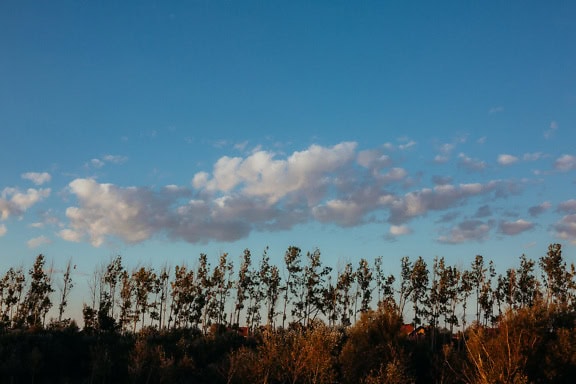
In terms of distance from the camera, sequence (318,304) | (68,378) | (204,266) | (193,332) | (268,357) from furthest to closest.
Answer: (204,266) < (318,304) < (193,332) < (68,378) < (268,357)

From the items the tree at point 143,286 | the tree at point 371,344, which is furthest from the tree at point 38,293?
the tree at point 371,344

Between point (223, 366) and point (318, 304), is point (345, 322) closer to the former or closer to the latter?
point (318, 304)

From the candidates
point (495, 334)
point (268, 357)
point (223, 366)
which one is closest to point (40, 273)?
point (223, 366)

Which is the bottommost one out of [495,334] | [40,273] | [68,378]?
[68,378]

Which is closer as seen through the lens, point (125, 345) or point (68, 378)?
point (68, 378)

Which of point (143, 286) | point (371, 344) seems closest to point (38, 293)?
point (143, 286)

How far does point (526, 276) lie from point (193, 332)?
54748 mm

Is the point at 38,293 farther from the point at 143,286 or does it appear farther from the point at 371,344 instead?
the point at 371,344

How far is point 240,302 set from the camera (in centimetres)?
8025

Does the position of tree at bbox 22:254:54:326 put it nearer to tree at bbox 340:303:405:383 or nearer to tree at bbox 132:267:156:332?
tree at bbox 132:267:156:332

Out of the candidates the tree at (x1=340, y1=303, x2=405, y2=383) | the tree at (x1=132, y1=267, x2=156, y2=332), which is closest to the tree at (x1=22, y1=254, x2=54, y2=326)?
the tree at (x1=132, y1=267, x2=156, y2=332)

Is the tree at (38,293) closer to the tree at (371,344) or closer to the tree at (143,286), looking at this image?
the tree at (143,286)

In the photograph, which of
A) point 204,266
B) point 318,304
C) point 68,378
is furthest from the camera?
point 204,266

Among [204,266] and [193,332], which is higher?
[204,266]
